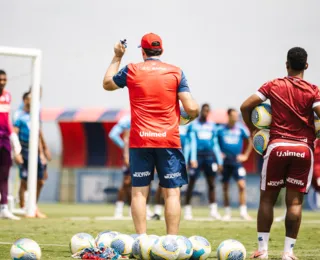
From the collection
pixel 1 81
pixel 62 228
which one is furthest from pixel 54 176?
pixel 62 228

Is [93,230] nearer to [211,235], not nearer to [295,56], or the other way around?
[211,235]

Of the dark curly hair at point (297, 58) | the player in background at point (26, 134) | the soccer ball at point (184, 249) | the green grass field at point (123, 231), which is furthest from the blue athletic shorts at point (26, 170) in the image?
the soccer ball at point (184, 249)

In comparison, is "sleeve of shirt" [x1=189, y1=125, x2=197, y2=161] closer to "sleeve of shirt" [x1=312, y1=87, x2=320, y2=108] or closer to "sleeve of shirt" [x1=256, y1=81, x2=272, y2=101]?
"sleeve of shirt" [x1=256, y1=81, x2=272, y2=101]

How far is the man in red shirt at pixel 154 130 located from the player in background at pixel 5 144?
6.68m

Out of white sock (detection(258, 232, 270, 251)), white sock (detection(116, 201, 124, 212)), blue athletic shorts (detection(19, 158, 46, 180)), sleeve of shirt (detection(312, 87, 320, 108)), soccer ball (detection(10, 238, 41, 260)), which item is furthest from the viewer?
white sock (detection(116, 201, 124, 212))

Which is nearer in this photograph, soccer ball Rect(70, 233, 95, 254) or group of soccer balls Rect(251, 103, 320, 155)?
soccer ball Rect(70, 233, 95, 254)

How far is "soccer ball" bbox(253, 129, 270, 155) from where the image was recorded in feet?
32.1

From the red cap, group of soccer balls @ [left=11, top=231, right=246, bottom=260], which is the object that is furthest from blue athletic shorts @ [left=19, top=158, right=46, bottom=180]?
group of soccer balls @ [left=11, top=231, right=246, bottom=260]

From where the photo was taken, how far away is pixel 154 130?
984cm

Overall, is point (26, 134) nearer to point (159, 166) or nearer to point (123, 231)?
point (123, 231)

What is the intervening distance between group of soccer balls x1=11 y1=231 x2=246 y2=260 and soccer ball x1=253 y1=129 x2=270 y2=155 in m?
1.31

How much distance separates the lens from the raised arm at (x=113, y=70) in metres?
10.0

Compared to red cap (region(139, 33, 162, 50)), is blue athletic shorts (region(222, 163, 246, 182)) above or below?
below

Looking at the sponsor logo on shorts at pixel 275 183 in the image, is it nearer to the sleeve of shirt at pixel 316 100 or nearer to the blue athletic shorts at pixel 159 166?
the sleeve of shirt at pixel 316 100
